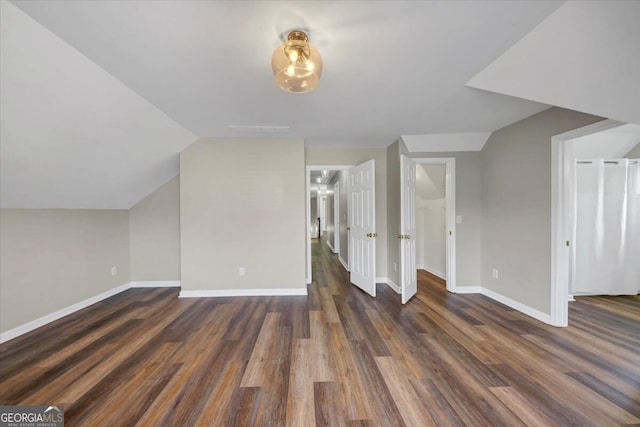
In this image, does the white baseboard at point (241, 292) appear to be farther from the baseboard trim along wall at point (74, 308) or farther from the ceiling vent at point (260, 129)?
the ceiling vent at point (260, 129)

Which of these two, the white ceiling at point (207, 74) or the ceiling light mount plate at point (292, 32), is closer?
the white ceiling at point (207, 74)

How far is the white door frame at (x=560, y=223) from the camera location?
248 centimetres

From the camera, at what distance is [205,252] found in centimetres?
350

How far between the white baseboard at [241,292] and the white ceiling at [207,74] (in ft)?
6.16

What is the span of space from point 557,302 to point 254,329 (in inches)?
132

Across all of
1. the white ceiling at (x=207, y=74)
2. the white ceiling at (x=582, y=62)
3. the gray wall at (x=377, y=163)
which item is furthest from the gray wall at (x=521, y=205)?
the gray wall at (x=377, y=163)

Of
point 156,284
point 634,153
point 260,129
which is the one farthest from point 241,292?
point 634,153

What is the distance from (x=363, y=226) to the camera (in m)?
3.75

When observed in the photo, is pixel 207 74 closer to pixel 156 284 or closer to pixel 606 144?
pixel 156 284

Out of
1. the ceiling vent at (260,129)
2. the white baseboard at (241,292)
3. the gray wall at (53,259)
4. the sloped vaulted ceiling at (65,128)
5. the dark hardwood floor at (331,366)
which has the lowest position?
the dark hardwood floor at (331,366)

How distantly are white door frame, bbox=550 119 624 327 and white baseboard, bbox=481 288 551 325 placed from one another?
0.26 ft

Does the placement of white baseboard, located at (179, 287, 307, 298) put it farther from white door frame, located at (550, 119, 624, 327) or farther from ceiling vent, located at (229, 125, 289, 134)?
white door frame, located at (550, 119, 624, 327)

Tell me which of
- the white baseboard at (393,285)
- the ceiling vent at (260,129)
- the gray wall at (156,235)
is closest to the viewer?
the ceiling vent at (260,129)

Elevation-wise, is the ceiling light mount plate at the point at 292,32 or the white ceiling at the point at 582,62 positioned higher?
the ceiling light mount plate at the point at 292,32
